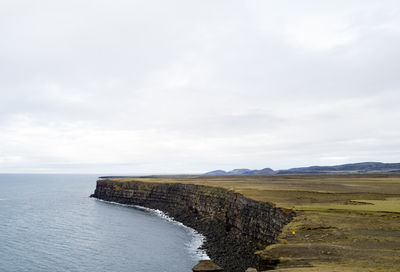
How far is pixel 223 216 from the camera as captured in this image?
62.7 meters

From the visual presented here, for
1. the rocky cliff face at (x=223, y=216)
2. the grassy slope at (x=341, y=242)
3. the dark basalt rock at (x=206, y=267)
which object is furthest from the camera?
the rocky cliff face at (x=223, y=216)

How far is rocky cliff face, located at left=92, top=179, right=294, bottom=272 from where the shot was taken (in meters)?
41.1

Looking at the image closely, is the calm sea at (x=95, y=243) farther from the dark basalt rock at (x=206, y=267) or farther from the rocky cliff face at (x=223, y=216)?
the dark basalt rock at (x=206, y=267)

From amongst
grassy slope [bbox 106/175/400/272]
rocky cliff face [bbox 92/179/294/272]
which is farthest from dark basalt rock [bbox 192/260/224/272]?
grassy slope [bbox 106/175/400/272]

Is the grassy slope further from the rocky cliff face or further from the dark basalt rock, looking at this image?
the dark basalt rock

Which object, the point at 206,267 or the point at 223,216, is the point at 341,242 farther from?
the point at 223,216

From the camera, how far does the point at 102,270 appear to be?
3950 cm

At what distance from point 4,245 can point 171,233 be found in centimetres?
3030

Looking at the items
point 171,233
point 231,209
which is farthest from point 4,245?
point 231,209

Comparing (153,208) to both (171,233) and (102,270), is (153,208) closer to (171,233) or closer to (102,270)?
(171,233)

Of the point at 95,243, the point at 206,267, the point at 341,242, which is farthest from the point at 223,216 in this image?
the point at 341,242

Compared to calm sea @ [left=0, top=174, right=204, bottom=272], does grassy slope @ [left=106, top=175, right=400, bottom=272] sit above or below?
above

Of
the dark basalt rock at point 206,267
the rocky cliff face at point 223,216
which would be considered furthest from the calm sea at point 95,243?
the dark basalt rock at point 206,267

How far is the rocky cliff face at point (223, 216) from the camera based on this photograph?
41125mm
